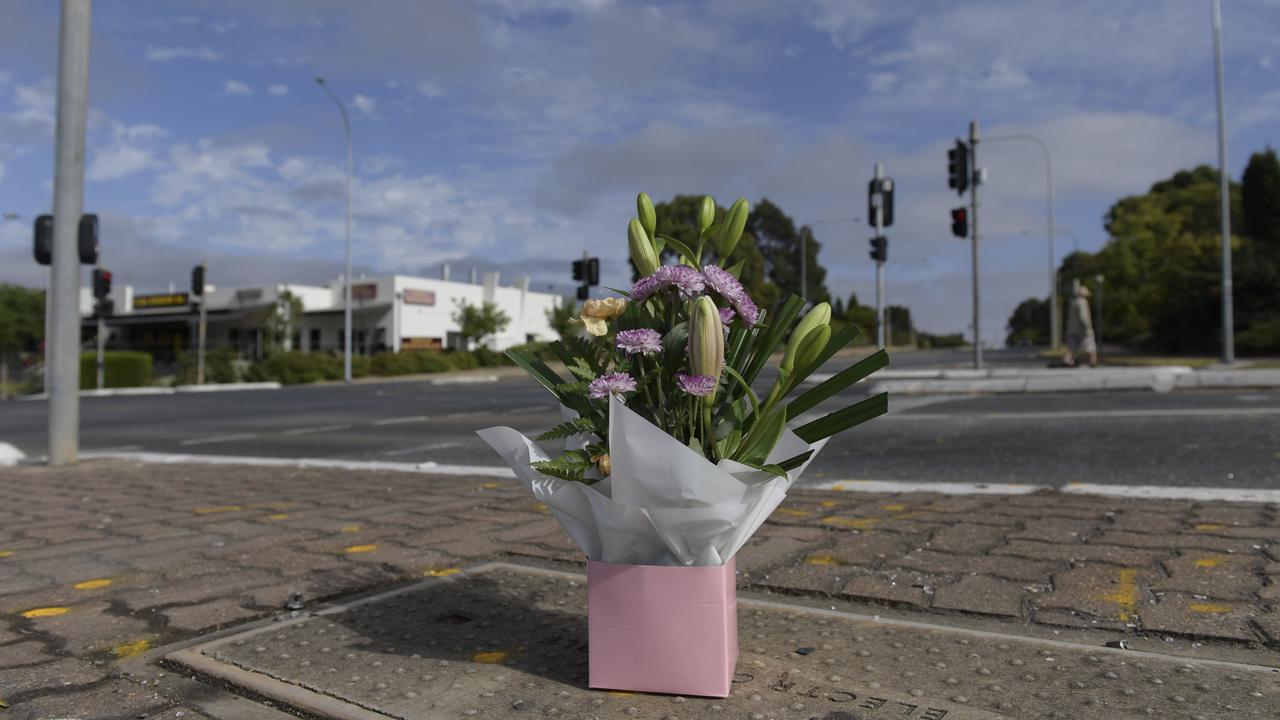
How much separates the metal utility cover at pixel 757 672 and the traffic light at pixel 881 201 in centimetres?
1885

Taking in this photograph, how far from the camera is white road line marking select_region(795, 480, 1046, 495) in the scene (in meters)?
4.74

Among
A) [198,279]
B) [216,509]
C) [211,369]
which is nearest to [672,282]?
[216,509]

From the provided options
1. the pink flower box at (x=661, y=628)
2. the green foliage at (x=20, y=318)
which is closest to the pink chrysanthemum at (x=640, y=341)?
the pink flower box at (x=661, y=628)

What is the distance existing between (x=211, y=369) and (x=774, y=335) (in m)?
36.4

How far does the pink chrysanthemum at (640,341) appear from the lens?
175cm

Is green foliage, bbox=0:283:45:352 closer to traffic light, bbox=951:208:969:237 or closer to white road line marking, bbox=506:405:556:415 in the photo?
white road line marking, bbox=506:405:556:415

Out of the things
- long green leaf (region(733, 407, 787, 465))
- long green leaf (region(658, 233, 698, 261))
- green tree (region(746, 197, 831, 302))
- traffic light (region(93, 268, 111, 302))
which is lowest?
long green leaf (region(733, 407, 787, 465))

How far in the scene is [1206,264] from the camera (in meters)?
29.1

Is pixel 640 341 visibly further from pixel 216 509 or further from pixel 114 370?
pixel 114 370

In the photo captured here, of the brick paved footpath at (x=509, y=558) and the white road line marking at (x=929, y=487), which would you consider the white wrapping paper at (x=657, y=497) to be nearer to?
the brick paved footpath at (x=509, y=558)

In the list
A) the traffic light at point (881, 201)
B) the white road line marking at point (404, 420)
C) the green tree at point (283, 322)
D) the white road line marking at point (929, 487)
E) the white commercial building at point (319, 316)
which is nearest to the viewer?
the white road line marking at point (929, 487)

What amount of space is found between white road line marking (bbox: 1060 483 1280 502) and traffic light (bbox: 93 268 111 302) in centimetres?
2645

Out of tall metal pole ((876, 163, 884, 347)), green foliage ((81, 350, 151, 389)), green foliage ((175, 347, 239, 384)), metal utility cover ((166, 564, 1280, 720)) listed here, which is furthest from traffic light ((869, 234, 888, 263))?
green foliage ((81, 350, 151, 389))

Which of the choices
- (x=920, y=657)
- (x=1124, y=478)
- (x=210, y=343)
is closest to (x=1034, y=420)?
(x=1124, y=478)
